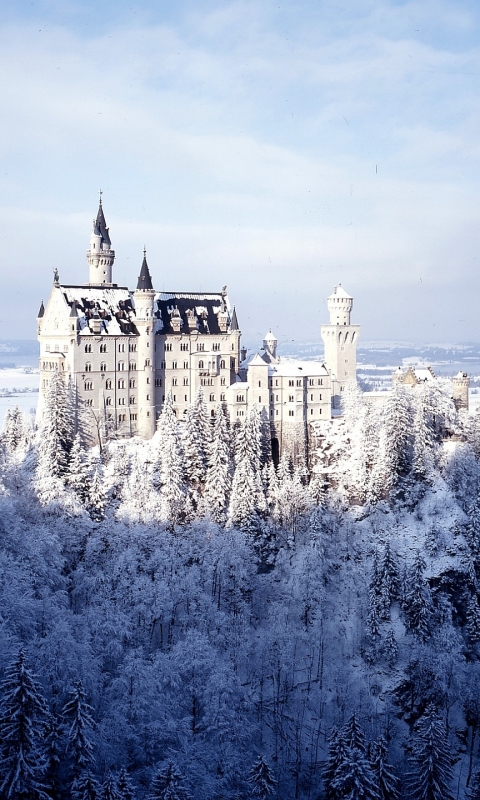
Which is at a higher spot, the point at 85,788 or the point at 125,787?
the point at 85,788

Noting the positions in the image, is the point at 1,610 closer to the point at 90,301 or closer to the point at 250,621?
the point at 250,621

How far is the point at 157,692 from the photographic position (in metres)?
52.1

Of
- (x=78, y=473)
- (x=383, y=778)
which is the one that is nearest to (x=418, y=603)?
(x=383, y=778)

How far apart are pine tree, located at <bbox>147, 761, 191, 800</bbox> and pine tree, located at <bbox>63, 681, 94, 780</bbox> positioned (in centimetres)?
403

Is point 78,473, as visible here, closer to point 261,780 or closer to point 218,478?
point 218,478

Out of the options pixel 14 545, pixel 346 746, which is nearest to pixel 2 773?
pixel 346 746

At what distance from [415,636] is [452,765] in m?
10.9

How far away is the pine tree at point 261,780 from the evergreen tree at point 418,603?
21.4 meters

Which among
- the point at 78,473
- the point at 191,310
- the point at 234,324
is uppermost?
the point at 191,310

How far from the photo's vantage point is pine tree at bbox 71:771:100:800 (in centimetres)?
4203

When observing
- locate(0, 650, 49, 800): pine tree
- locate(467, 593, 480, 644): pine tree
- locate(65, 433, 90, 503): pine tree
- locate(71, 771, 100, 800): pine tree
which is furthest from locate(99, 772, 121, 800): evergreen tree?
locate(65, 433, 90, 503): pine tree

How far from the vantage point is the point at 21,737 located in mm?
41906

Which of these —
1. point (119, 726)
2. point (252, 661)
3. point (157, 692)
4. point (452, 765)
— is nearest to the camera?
point (119, 726)

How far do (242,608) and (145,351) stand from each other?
119 ft
